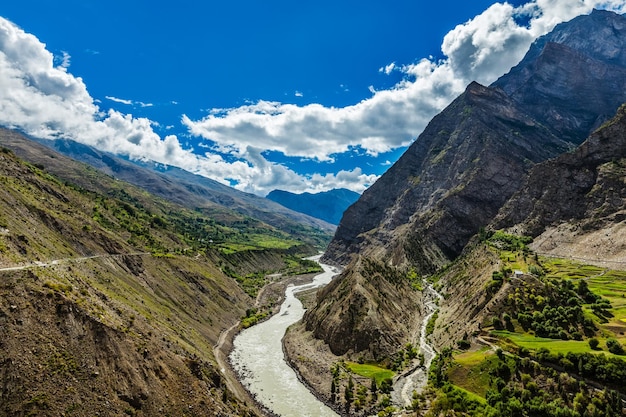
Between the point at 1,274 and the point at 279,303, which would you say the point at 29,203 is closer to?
the point at 1,274

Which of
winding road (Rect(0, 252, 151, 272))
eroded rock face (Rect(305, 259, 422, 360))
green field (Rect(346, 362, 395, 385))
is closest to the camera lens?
winding road (Rect(0, 252, 151, 272))

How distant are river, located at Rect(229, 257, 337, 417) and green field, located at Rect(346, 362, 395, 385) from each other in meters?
13.4

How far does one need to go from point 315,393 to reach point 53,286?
56440mm

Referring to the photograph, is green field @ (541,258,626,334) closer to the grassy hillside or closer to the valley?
the grassy hillside

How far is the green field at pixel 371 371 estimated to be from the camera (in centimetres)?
9200

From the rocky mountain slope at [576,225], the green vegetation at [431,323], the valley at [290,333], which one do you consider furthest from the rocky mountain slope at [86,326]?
the rocky mountain slope at [576,225]

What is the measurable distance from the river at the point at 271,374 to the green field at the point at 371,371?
44.1 feet

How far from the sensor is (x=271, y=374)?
323 feet

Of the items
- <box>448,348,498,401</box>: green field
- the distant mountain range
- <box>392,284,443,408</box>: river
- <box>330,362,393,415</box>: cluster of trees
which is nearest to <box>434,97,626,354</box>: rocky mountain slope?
the distant mountain range

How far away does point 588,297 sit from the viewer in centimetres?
9544

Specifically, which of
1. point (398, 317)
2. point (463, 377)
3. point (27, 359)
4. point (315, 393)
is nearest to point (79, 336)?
point (27, 359)

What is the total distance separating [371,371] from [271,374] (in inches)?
965

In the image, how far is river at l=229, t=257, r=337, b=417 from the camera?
3223 inches

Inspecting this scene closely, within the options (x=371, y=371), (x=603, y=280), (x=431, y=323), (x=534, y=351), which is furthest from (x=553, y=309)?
(x=431, y=323)
